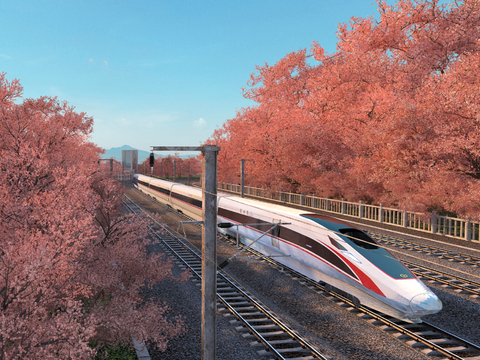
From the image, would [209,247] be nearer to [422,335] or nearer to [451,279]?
[422,335]

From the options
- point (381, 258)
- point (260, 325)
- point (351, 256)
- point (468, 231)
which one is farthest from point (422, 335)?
point (468, 231)

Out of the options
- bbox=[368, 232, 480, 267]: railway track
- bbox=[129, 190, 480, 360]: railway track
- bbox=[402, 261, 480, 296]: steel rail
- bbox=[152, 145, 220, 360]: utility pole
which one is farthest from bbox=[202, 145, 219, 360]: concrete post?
bbox=[368, 232, 480, 267]: railway track

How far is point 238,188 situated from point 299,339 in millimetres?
45248

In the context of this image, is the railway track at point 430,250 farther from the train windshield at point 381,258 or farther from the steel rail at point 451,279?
the train windshield at point 381,258

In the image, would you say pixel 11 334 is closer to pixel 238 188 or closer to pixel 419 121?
pixel 419 121

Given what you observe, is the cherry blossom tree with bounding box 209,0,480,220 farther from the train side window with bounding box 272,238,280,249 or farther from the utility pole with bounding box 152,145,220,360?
the utility pole with bounding box 152,145,220,360

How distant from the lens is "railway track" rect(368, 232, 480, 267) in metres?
15.4

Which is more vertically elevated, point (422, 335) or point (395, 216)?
point (395, 216)

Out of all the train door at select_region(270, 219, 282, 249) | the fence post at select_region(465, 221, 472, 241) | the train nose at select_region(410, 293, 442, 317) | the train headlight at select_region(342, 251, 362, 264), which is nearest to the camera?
the train nose at select_region(410, 293, 442, 317)

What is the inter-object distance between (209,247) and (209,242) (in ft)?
0.35

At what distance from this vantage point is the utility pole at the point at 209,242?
725 cm

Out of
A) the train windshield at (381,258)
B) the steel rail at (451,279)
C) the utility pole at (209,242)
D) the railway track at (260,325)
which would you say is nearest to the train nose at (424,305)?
the train windshield at (381,258)

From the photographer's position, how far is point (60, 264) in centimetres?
801

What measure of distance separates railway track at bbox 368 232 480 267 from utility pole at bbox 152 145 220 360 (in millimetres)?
12837
